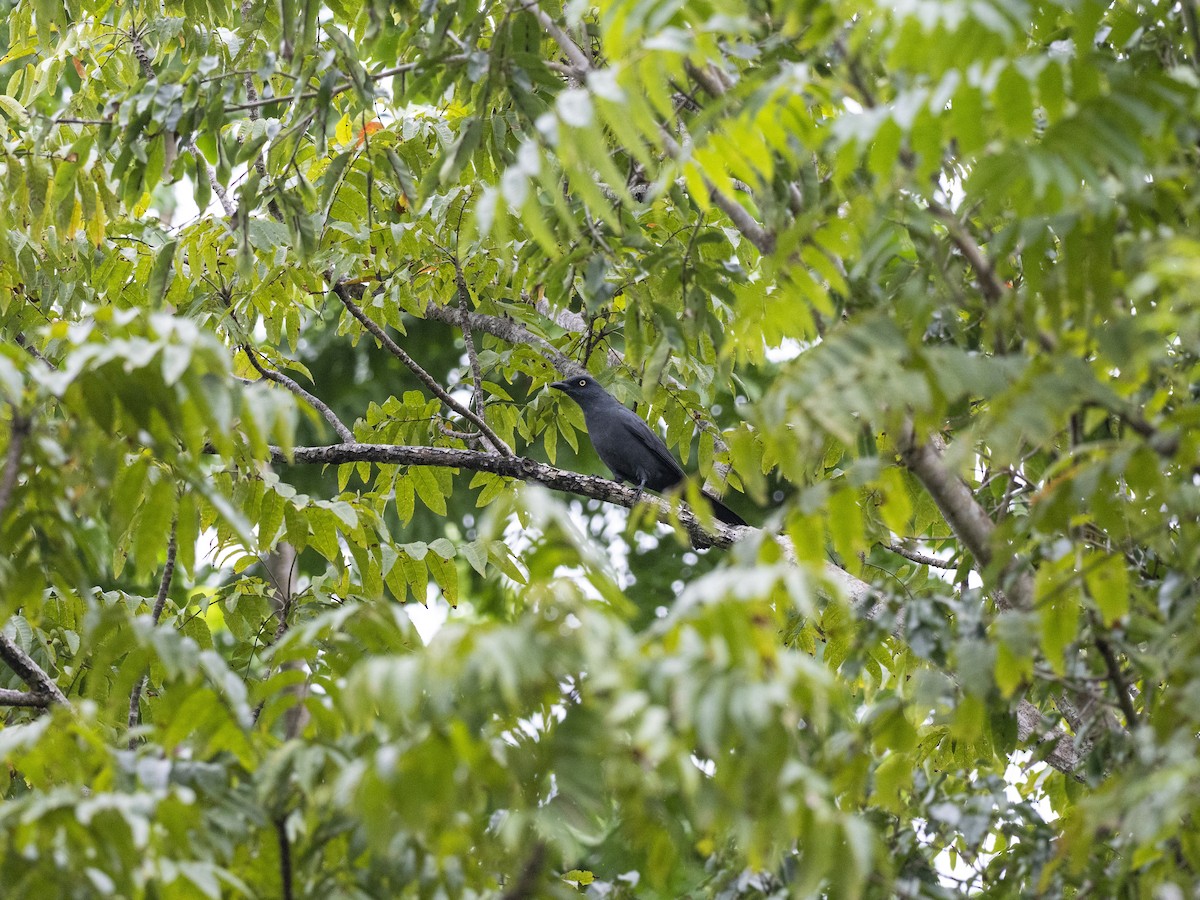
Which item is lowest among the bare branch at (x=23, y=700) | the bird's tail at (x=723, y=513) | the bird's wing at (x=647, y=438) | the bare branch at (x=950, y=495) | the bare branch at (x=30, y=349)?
the bird's tail at (x=723, y=513)

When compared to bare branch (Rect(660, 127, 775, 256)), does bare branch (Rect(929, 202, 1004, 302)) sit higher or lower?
lower

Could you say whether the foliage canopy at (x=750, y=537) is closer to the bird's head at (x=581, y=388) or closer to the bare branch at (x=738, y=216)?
the bare branch at (x=738, y=216)

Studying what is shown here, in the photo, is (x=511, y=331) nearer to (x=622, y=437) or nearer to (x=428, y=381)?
(x=428, y=381)

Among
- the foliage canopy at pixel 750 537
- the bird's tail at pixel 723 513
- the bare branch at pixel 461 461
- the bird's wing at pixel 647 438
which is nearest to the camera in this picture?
the foliage canopy at pixel 750 537

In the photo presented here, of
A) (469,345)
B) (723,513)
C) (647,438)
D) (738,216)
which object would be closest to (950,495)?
(738,216)

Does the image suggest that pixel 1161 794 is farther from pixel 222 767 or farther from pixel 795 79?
pixel 222 767

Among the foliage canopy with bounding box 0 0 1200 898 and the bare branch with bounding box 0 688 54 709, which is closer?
the foliage canopy with bounding box 0 0 1200 898

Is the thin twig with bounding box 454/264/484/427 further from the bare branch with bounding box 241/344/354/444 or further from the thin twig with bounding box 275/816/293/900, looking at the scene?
the thin twig with bounding box 275/816/293/900

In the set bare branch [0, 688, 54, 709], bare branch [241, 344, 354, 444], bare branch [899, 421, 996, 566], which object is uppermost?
bare branch [241, 344, 354, 444]

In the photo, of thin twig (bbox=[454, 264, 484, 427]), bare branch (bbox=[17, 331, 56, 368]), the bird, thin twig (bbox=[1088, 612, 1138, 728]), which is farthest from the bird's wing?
thin twig (bbox=[1088, 612, 1138, 728])

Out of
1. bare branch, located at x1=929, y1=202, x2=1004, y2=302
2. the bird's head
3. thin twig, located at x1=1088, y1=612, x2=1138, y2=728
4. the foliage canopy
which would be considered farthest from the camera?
the bird's head

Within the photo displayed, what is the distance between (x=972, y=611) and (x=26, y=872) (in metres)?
1.73

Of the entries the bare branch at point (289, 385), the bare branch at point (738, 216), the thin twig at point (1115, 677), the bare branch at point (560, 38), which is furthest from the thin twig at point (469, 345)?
the thin twig at point (1115, 677)

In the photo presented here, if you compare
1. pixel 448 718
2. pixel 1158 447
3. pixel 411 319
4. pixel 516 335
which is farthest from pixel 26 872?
pixel 411 319
